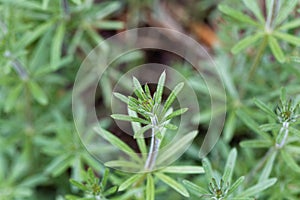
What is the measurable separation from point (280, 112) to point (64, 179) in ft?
6.16

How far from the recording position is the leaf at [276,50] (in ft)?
8.69

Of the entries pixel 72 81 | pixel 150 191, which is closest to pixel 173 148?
pixel 150 191

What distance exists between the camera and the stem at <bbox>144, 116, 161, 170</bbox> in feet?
6.61

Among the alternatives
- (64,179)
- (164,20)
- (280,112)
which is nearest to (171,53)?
(164,20)

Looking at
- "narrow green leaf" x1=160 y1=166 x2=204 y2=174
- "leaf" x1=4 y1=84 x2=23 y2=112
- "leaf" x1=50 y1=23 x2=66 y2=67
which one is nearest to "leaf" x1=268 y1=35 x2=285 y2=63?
"narrow green leaf" x1=160 y1=166 x2=204 y2=174

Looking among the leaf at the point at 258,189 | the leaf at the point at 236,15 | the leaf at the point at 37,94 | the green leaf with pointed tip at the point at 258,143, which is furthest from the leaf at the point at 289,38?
the leaf at the point at 37,94

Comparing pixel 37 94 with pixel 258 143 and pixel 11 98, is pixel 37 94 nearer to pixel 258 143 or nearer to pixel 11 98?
pixel 11 98

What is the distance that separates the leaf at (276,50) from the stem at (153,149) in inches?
35.5

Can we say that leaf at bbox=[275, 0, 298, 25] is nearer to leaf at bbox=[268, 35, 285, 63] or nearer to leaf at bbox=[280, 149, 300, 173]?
leaf at bbox=[268, 35, 285, 63]

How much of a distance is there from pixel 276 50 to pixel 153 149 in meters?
0.96

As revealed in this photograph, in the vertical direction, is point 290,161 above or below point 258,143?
below

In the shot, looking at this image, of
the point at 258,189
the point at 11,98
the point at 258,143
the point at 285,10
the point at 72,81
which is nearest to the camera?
the point at 258,189

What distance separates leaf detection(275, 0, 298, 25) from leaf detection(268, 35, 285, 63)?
0.10 m

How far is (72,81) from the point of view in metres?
3.86
